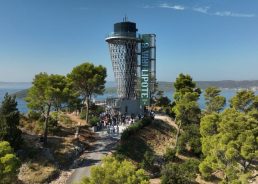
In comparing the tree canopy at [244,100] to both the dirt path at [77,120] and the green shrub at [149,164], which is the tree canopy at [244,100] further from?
the dirt path at [77,120]

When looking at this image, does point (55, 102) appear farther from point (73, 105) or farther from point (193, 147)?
point (193, 147)

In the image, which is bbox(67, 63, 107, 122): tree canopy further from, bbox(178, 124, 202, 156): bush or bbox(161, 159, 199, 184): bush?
bbox(161, 159, 199, 184): bush

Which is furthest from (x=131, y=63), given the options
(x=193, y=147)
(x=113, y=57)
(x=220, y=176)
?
(x=220, y=176)

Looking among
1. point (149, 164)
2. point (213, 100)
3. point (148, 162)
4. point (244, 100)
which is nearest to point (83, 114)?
point (148, 162)

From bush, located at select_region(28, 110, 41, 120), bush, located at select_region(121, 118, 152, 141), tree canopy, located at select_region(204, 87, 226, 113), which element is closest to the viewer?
bush, located at select_region(121, 118, 152, 141)

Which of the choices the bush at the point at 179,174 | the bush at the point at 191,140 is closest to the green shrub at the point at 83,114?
the bush at the point at 191,140

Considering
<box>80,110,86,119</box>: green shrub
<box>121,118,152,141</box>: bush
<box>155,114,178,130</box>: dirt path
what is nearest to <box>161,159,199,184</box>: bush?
<box>121,118,152,141</box>: bush
